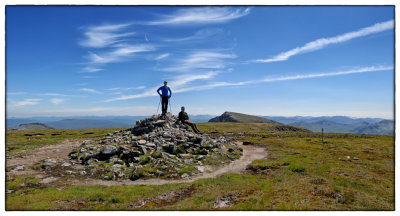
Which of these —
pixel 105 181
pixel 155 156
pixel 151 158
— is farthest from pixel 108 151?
pixel 105 181

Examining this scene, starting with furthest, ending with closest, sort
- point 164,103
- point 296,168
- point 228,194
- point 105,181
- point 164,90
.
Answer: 1. point 164,103
2. point 164,90
3. point 296,168
4. point 105,181
5. point 228,194

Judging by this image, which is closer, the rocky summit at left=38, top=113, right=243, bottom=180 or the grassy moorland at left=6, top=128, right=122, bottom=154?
the rocky summit at left=38, top=113, right=243, bottom=180

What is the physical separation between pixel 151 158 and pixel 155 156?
0.62 metres

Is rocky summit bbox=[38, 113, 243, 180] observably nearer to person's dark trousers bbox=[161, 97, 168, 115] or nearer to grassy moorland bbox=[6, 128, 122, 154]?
person's dark trousers bbox=[161, 97, 168, 115]

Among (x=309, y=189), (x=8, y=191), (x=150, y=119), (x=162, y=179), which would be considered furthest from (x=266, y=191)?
(x=150, y=119)

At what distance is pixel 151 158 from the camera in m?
24.0

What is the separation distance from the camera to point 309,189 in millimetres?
15656

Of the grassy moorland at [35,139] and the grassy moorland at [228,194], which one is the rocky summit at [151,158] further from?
the grassy moorland at [35,139]

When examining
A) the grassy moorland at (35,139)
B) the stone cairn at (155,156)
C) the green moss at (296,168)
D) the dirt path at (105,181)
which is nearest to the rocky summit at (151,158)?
the stone cairn at (155,156)

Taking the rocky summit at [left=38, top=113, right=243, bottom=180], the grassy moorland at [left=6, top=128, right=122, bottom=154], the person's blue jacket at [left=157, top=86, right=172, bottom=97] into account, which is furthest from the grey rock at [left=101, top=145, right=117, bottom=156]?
the grassy moorland at [left=6, top=128, right=122, bottom=154]

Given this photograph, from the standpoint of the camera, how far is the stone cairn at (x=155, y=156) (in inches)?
823

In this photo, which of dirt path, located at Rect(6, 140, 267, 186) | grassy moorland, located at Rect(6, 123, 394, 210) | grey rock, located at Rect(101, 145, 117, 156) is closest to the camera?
grassy moorland, located at Rect(6, 123, 394, 210)

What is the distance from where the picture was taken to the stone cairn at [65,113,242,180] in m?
20.9

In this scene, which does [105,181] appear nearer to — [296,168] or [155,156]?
[155,156]
